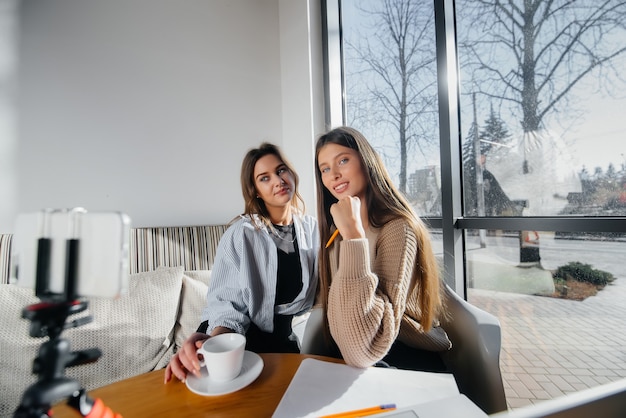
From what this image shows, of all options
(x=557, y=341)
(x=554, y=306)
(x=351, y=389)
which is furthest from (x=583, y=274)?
(x=351, y=389)

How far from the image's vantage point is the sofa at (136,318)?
1.04m

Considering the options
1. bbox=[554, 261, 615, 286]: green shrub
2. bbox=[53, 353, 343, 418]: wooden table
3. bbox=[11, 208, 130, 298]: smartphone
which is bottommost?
bbox=[53, 353, 343, 418]: wooden table

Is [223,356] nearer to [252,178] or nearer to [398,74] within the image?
[252,178]

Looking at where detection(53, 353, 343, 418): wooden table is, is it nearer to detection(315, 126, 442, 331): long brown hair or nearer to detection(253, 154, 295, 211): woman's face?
detection(315, 126, 442, 331): long brown hair

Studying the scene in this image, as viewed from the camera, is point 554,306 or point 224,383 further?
point 554,306

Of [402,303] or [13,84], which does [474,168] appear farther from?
[13,84]

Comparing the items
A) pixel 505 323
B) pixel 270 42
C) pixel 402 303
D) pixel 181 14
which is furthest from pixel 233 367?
pixel 270 42

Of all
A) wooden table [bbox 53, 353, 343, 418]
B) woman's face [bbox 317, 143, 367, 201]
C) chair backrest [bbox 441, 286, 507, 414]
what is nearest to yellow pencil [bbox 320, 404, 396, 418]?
wooden table [bbox 53, 353, 343, 418]

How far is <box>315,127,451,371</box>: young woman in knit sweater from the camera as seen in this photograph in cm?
71

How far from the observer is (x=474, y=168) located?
1580 millimetres

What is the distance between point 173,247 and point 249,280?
85cm

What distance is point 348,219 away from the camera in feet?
2.64

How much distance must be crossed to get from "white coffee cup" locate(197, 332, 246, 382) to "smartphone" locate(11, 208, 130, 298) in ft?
1.34

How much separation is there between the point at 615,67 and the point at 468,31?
0.72m
